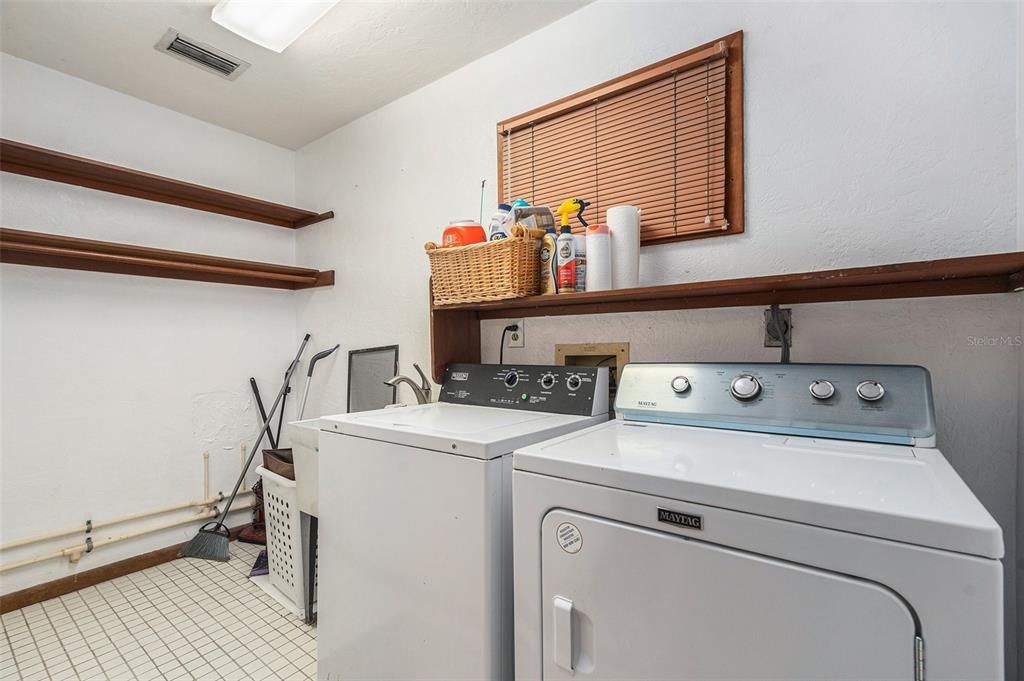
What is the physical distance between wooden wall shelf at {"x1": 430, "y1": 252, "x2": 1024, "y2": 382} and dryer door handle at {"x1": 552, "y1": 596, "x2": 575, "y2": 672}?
865 millimetres

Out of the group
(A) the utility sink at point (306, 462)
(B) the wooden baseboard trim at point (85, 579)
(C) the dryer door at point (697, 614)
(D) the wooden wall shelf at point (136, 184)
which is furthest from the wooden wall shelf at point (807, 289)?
(B) the wooden baseboard trim at point (85, 579)

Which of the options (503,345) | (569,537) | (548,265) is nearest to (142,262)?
(503,345)

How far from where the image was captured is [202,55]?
2189mm

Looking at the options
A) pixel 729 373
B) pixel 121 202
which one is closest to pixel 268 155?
pixel 121 202

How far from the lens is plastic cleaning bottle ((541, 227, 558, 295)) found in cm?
165

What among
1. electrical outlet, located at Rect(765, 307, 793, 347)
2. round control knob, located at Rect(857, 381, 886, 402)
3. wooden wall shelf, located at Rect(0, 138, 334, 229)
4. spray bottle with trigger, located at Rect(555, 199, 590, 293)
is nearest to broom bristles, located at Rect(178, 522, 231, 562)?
wooden wall shelf, located at Rect(0, 138, 334, 229)

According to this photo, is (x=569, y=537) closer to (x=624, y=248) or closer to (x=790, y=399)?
(x=790, y=399)

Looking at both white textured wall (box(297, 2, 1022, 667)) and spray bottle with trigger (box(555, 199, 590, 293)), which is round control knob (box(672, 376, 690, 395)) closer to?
white textured wall (box(297, 2, 1022, 667))

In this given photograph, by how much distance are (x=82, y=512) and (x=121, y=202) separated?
1.59 meters

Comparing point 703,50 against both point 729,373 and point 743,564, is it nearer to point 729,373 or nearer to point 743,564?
point 729,373

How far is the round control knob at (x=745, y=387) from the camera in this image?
1245mm

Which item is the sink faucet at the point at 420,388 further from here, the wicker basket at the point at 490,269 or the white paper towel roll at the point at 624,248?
the white paper towel roll at the point at 624,248

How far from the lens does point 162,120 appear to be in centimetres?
268
